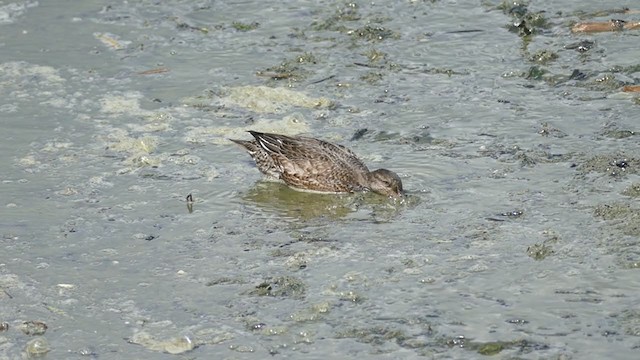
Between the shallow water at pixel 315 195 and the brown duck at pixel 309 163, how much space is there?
152mm

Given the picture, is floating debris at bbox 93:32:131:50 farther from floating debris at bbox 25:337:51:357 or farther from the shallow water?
floating debris at bbox 25:337:51:357

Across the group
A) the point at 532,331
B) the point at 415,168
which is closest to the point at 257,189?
the point at 415,168

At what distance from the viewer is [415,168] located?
9.41 metres

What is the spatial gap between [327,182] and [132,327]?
270 cm

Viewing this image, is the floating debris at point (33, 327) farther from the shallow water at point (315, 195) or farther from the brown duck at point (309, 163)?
the brown duck at point (309, 163)

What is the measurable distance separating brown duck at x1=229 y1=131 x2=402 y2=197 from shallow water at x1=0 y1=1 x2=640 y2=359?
152 millimetres

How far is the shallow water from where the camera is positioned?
23.4 feet

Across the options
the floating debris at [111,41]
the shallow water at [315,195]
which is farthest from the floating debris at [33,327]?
the floating debris at [111,41]

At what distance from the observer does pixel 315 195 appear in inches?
377

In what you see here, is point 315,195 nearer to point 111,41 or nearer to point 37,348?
point 37,348

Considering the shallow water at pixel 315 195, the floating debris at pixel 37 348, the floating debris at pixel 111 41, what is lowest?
the floating debris at pixel 37 348

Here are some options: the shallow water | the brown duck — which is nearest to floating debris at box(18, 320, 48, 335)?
the shallow water

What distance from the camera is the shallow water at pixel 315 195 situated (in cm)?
712

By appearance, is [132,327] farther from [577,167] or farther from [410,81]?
[410,81]
